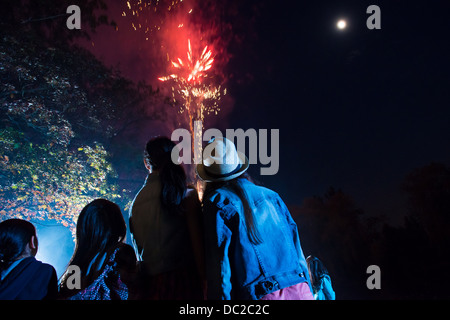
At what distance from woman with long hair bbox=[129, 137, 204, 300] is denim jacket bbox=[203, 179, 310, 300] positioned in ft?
1.16

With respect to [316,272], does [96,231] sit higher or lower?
higher

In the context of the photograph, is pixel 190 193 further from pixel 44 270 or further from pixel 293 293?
pixel 44 270

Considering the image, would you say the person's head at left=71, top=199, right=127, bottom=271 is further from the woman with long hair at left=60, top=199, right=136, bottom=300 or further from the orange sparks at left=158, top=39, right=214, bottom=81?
the orange sparks at left=158, top=39, right=214, bottom=81

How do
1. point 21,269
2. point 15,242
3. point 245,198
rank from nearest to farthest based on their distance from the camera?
point 245,198
point 21,269
point 15,242

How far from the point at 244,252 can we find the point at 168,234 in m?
0.74

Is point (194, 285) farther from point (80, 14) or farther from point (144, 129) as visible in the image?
point (144, 129)

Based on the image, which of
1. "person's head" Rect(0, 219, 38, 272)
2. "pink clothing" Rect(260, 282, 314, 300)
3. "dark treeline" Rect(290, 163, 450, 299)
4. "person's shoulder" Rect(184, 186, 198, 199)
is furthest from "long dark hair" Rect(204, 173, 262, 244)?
"dark treeline" Rect(290, 163, 450, 299)

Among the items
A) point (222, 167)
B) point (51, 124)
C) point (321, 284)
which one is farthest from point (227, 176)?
point (51, 124)

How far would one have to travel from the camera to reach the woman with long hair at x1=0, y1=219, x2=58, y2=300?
2.06 meters

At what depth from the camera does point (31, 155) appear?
29.1 ft

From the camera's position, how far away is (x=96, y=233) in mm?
2443

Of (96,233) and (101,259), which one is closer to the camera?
(101,259)

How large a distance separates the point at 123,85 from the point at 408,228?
105 feet

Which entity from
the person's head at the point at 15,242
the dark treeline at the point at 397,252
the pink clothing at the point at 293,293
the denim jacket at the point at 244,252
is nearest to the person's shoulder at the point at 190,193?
the denim jacket at the point at 244,252
